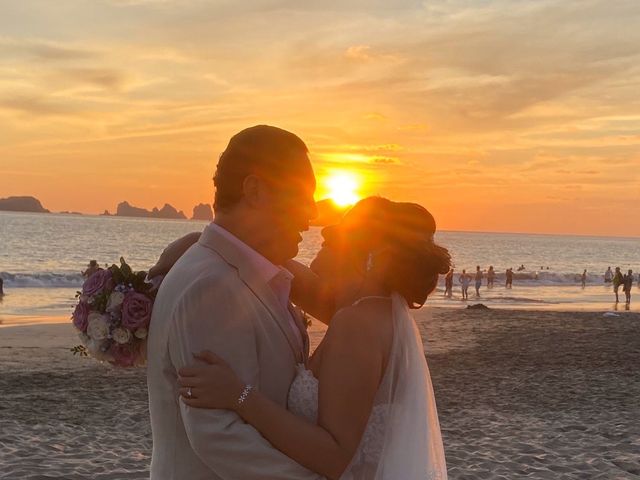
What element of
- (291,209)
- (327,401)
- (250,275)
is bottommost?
(327,401)

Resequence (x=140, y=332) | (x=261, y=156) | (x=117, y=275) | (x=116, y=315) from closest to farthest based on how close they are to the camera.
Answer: (x=261, y=156)
(x=140, y=332)
(x=116, y=315)
(x=117, y=275)

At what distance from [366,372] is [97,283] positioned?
1.28 meters

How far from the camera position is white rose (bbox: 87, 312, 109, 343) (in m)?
2.98

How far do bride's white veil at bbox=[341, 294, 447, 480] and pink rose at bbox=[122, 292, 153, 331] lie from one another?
1.08m

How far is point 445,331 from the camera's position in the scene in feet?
82.5

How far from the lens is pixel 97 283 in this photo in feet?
10.3

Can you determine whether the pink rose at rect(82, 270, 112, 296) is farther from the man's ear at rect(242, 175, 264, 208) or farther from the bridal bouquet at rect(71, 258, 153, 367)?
the man's ear at rect(242, 175, 264, 208)

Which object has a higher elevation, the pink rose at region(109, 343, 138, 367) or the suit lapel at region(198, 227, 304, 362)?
the suit lapel at region(198, 227, 304, 362)

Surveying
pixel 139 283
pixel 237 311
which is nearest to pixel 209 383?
pixel 237 311

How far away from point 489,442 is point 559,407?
3118mm

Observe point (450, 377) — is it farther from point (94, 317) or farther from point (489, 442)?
Answer: point (94, 317)

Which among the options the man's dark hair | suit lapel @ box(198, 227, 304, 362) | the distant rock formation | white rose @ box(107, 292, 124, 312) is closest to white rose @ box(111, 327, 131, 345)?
white rose @ box(107, 292, 124, 312)

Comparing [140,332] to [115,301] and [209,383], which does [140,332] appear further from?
[209,383]

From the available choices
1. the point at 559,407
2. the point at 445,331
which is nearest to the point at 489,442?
the point at 559,407
